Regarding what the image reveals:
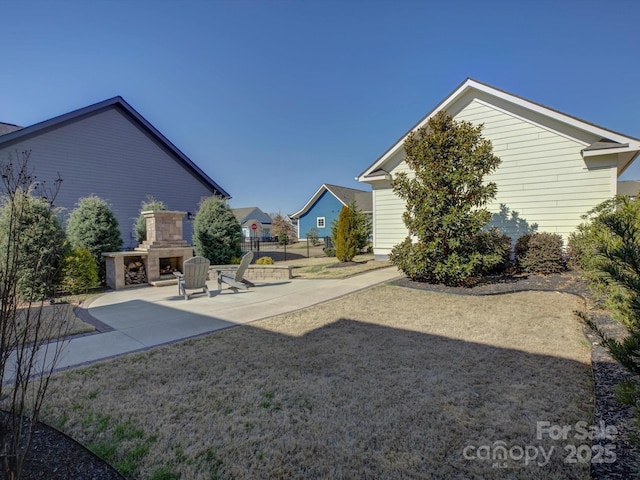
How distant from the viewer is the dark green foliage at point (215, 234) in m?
13.9

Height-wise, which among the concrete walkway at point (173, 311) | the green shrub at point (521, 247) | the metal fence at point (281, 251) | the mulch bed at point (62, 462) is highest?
the green shrub at point (521, 247)

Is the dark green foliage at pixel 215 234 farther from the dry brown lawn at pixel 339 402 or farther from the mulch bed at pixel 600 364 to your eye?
the dry brown lawn at pixel 339 402

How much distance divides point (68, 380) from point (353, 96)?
654 inches

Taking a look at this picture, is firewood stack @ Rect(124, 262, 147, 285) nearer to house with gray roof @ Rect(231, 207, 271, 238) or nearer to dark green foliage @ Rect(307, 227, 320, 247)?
dark green foliage @ Rect(307, 227, 320, 247)

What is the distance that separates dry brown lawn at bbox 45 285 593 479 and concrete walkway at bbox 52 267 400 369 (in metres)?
0.54

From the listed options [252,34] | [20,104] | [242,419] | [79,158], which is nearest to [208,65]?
[252,34]

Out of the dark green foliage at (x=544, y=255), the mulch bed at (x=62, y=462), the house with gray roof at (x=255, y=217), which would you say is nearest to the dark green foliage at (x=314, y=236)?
the house with gray roof at (x=255, y=217)

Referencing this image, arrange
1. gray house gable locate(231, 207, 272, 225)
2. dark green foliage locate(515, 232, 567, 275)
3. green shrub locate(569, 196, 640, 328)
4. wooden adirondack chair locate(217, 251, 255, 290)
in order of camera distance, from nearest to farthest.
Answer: green shrub locate(569, 196, 640, 328) → wooden adirondack chair locate(217, 251, 255, 290) → dark green foliage locate(515, 232, 567, 275) → gray house gable locate(231, 207, 272, 225)

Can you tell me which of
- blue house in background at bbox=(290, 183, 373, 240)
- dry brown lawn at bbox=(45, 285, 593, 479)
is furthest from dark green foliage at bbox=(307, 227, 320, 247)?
dry brown lawn at bbox=(45, 285, 593, 479)

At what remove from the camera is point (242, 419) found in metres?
2.80

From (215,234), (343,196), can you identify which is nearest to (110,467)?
(215,234)

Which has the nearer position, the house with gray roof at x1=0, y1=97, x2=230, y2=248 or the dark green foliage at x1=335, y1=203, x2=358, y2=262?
the dark green foliage at x1=335, y1=203, x2=358, y2=262

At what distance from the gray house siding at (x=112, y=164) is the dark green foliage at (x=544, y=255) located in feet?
56.8

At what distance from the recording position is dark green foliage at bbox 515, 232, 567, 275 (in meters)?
9.05
